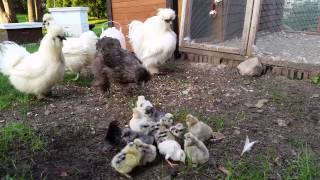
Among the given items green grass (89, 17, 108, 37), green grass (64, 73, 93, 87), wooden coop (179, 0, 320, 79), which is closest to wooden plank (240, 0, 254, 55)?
wooden coop (179, 0, 320, 79)

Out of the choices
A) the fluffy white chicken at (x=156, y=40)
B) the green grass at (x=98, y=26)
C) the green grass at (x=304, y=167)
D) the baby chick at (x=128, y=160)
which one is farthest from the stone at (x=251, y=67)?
the green grass at (x=98, y=26)

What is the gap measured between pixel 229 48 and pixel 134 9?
186 cm

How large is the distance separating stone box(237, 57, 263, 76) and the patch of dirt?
0.27ft

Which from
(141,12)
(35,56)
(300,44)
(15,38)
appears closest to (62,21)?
(15,38)

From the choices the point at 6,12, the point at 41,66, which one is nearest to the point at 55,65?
the point at 41,66

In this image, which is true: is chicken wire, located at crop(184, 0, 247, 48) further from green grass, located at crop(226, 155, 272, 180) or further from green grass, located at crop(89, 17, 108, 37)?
green grass, located at crop(89, 17, 108, 37)

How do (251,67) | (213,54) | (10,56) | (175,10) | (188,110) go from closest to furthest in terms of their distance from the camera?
1. (188,110)
2. (10,56)
3. (251,67)
4. (213,54)
5. (175,10)

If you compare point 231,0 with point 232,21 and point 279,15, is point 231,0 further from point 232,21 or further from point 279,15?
point 279,15

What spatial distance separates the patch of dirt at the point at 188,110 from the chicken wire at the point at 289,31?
1.29 ft

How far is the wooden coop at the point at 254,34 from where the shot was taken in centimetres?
423

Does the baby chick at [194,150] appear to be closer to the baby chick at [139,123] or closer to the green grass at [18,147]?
the baby chick at [139,123]

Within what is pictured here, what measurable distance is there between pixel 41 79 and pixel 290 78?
2959mm

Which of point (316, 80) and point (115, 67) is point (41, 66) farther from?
point (316, 80)

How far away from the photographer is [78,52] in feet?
14.2
